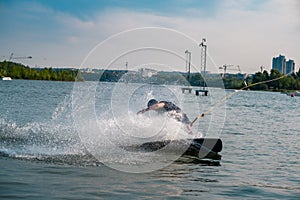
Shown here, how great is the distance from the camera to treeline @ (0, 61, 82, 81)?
551 feet

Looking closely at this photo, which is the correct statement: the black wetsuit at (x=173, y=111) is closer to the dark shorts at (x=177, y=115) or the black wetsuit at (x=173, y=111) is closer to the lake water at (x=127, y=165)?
the dark shorts at (x=177, y=115)

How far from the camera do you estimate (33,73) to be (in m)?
173

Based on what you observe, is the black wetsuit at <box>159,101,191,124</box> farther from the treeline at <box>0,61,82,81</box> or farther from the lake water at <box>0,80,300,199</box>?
the treeline at <box>0,61,82,81</box>

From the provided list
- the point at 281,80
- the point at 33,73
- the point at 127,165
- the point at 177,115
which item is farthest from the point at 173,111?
the point at 33,73

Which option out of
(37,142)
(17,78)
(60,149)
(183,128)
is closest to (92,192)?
(60,149)

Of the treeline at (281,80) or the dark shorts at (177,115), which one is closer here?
the dark shorts at (177,115)

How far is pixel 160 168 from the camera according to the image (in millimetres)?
12023

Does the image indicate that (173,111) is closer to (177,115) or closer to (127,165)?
(177,115)

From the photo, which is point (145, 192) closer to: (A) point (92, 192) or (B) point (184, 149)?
(A) point (92, 192)

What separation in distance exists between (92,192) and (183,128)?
6.95 meters

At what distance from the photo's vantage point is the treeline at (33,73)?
16788cm

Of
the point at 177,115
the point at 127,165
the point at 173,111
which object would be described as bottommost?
the point at 127,165

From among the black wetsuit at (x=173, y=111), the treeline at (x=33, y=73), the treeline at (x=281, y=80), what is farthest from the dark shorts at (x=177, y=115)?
the treeline at (x=33, y=73)

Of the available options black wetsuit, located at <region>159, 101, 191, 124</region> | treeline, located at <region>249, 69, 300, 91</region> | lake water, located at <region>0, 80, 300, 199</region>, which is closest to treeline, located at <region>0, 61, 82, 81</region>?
treeline, located at <region>249, 69, 300, 91</region>
